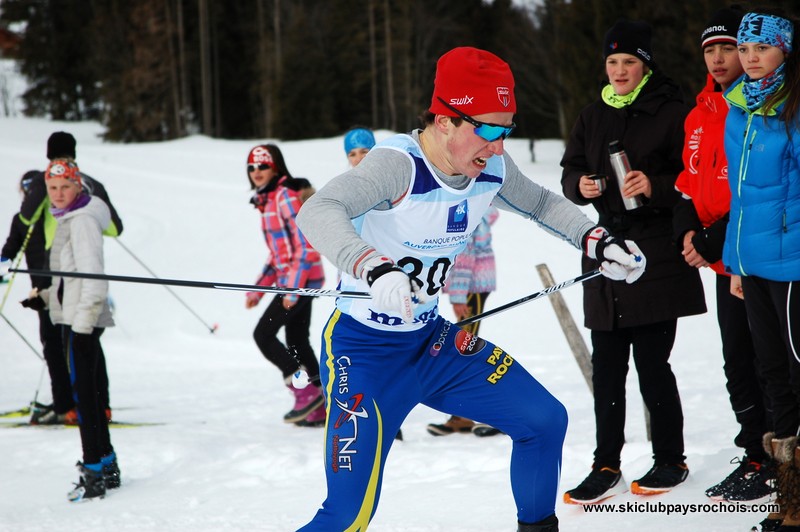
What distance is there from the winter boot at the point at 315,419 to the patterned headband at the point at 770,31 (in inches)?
160

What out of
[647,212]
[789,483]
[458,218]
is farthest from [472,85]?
[789,483]

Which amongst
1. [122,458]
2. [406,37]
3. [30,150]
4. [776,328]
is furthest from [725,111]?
[406,37]

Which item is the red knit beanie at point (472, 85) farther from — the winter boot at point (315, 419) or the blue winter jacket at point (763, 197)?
the winter boot at point (315, 419)

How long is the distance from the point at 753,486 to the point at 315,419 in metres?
3.43

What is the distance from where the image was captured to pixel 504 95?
2828 millimetres

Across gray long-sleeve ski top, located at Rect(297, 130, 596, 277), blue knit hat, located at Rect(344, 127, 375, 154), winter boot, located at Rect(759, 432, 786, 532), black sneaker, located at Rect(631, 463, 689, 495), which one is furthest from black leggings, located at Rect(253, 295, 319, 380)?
winter boot, located at Rect(759, 432, 786, 532)

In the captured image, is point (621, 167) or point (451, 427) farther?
point (451, 427)

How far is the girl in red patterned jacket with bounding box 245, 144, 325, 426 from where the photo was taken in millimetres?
6062

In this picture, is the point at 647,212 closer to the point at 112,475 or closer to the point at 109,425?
the point at 112,475

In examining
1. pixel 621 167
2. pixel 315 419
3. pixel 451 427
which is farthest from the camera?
pixel 315 419

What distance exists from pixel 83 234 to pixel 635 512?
3.35 m

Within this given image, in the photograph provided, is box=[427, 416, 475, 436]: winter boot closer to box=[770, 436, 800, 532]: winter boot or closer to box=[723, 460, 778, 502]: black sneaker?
box=[723, 460, 778, 502]: black sneaker

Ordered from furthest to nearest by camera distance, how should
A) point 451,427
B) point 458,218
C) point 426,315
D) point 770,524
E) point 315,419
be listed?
point 315,419, point 451,427, point 770,524, point 426,315, point 458,218

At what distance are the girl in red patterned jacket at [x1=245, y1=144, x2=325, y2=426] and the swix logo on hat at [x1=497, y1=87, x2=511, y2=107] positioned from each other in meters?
3.35
